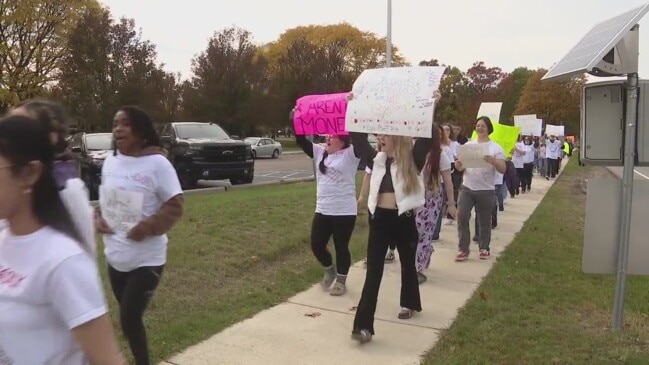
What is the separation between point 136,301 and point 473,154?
16.5ft

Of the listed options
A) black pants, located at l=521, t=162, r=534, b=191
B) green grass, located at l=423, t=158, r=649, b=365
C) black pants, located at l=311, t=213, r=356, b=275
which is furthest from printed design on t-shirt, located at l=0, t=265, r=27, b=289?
black pants, located at l=521, t=162, r=534, b=191

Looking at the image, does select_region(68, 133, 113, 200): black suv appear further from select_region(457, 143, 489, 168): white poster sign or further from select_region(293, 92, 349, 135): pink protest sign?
select_region(457, 143, 489, 168): white poster sign

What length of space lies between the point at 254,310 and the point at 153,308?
34.2 inches

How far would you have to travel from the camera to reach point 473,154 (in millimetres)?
7355

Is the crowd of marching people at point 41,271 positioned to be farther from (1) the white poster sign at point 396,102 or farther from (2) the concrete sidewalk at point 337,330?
(1) the white poster sign at point 396,102

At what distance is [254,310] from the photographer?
5316mm

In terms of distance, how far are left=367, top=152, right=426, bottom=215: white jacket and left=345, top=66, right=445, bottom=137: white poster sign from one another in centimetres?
28

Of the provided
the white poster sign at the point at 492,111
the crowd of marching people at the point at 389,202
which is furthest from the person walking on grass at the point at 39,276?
the white poster sign at the point at 492,111

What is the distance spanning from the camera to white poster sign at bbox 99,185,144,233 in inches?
134

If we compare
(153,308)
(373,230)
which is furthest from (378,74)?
(153,308)

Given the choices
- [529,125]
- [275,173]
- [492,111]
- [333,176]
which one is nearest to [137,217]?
[333,176]

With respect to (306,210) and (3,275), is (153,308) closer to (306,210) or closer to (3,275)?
(3,275)

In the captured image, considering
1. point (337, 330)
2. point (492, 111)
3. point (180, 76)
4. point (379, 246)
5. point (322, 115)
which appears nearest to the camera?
point (379, 246)

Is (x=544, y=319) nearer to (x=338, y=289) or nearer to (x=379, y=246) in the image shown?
(x=379, y=246)
